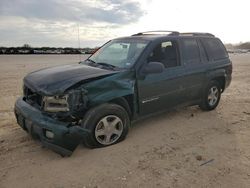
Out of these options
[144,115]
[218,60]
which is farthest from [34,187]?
[218,60]

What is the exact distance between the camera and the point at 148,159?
4363mm

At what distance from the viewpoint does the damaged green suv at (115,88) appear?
170 inches

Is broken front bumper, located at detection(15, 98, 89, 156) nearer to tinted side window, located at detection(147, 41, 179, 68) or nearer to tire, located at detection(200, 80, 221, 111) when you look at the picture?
tinted side window, located at detection(147, 41, 179, 68)

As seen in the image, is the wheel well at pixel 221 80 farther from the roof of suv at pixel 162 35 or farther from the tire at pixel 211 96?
the roof of suv at pixel 162 35

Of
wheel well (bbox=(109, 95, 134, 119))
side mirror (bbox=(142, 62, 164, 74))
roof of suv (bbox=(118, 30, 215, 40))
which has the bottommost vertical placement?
wheel well (bbox=(109, 95, 134, 119))

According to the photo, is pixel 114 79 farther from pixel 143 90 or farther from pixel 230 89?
pixel 230 89

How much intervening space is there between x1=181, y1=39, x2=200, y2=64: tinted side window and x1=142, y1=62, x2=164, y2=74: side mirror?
1072 millimetres

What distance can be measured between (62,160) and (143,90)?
181 cm

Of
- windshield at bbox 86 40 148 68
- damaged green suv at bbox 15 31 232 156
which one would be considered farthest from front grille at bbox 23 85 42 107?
windshield at bbox 86 40 148 68

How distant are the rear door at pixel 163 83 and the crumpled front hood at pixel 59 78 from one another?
2.48 ft

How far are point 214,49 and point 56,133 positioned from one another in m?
4.43

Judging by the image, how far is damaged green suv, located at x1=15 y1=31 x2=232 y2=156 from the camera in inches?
170

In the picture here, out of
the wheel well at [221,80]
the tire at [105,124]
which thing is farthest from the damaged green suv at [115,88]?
the wheel well at [221,80]

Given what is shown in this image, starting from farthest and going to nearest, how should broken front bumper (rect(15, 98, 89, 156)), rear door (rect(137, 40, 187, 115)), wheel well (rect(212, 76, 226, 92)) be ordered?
wheel well (rect(212, 76, 226, 92)) → rear door (rect(137, 40, 187, 115)) → broken front bumper (rect(15, 98, 89, 156))
